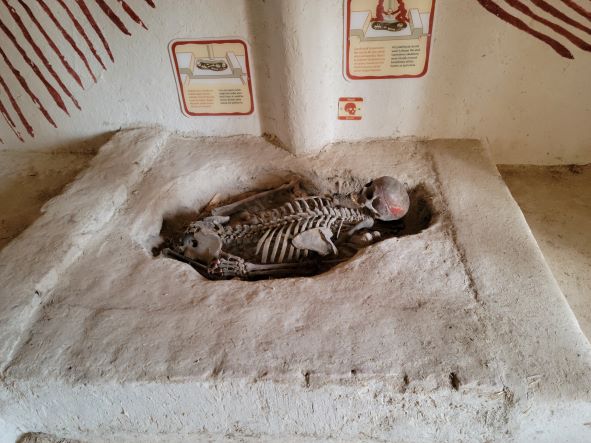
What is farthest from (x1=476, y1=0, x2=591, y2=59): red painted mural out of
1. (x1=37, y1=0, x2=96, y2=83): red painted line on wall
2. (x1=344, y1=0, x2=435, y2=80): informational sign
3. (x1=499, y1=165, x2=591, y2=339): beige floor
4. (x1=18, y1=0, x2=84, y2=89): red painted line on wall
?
(x1=18, y1=0, x2=84, y2=89): red painted line on wall

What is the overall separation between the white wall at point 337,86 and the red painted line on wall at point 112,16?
5cm

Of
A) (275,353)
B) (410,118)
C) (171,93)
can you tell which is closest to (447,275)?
(275,353)

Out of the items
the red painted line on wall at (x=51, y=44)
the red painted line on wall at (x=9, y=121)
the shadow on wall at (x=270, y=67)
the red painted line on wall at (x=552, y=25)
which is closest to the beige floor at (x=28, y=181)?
the red painted line on wall at (x=9, y=121)

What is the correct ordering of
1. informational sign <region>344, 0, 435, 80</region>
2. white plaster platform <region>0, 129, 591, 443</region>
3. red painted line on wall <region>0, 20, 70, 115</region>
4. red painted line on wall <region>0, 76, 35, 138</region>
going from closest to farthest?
white plaster platform <region>0, 129, 591, 443</region>, informational sign <region>344, 0, 435, 80</region>, red painted line on wall <region>0, 20, 70, 115</region>, red painted line on wall <region>0, 76, 35, 138</region>

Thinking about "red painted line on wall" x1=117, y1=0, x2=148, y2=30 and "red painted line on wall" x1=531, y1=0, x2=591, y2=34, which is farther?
"red painted line on wall" x1=117, y1=0, x2=148, y2=30

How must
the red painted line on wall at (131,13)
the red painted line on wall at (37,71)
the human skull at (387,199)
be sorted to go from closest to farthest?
the human skull at (387,199) → the red painted line on wall at (131,13) → the red painted line on wall at (37,71)

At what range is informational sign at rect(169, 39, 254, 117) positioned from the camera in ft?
8.91

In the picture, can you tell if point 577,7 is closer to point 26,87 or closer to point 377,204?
point 377,204

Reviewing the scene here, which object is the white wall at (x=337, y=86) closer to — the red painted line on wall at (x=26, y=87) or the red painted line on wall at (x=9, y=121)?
the red painted line on wall at (x=26, y=87)

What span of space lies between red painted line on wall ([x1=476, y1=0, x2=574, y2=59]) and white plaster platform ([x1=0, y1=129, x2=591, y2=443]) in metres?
1.04

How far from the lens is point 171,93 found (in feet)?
9.52

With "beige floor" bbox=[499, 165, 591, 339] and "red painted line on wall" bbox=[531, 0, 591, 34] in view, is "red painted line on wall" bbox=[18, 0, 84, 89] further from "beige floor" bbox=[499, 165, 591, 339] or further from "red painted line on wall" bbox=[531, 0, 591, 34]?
"beige floor" bbox=[499, 165, 591, 339]

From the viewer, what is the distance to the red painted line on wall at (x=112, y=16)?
2.65 meters

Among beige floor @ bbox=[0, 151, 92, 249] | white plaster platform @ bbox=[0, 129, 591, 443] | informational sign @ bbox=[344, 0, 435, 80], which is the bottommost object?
beige floor @ bbox=[0, 151, 92, 249]
